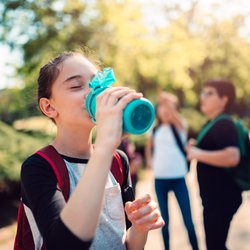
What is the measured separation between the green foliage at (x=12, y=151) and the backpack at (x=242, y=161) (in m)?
3.12

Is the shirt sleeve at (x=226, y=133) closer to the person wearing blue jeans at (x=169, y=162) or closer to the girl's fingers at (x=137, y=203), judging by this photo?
the person wearing blue jeans at (x=169, y=162)

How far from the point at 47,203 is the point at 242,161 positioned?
234 cm

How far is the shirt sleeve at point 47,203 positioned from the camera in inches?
39.3

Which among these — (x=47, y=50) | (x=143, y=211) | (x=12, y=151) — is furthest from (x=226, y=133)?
(x=47, y=50)

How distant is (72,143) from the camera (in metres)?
1.50

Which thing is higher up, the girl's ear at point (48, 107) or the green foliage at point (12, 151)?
the girl's ear at point (48, 107)

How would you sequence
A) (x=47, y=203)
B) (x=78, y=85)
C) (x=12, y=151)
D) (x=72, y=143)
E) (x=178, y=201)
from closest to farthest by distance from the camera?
(x=47, y=203)
(x=78, y=85)
(x=72, y=143)
(x=178, y=201)
(x=12, y=151)

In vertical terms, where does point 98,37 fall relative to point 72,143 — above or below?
above

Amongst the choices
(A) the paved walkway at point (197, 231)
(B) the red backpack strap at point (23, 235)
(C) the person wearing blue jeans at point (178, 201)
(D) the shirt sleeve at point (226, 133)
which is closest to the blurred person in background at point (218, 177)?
(D) the shirt sleeve at point (226, 133)

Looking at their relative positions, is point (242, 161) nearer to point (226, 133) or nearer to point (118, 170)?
point (226, 133)

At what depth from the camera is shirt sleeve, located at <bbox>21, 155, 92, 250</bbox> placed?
3.27 feet

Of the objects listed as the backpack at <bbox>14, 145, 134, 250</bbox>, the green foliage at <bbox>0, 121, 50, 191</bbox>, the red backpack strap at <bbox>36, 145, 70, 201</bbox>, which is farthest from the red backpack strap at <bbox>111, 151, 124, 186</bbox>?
the green foliage at <bbox>0, 121, 50, 191</bbox>

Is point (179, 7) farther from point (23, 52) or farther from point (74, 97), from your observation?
point (74, 97)

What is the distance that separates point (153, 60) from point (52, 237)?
367 inches
